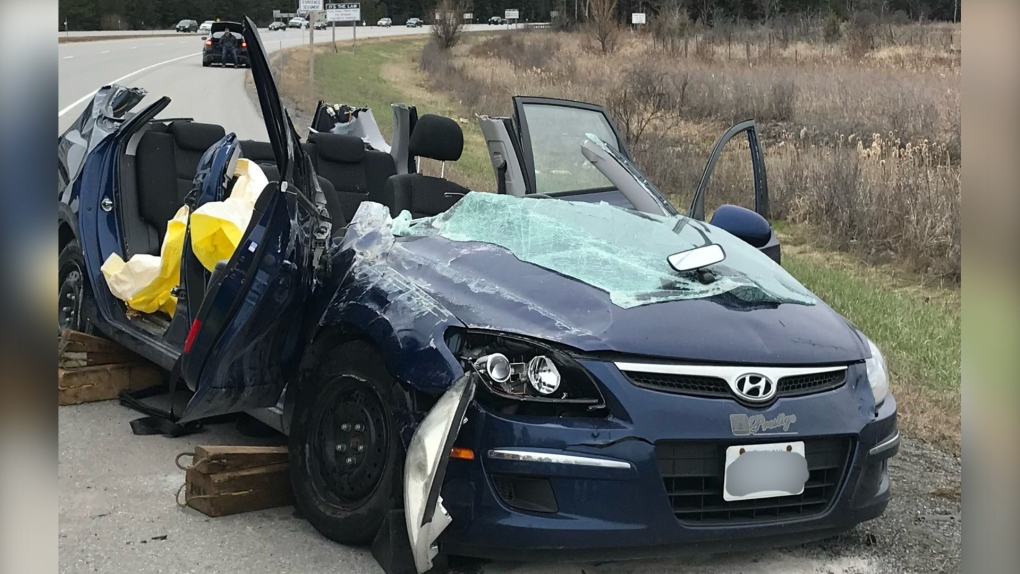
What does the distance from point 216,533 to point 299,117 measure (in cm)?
1811

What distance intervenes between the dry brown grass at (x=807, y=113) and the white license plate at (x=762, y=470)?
8.73ft

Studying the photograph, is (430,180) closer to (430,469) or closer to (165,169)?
(165,169)

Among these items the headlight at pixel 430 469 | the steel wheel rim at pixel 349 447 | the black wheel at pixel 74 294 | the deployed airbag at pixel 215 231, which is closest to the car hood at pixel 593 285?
the headlight at pixel 430 469

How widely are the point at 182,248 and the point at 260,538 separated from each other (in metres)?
1.83

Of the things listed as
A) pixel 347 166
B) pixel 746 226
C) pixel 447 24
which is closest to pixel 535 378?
pixel 746 226

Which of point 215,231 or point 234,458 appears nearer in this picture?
point 234,458

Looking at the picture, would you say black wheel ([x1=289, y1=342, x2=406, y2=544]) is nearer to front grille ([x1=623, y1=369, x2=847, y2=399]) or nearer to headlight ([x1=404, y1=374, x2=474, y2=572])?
headlight ([x1=404, y1=374, x2=474, y2=572])

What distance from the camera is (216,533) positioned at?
12.3 ft

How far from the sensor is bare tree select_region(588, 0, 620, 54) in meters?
35.3

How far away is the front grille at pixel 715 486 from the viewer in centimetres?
308

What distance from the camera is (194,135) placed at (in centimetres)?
613

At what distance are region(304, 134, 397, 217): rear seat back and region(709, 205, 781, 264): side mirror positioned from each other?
102 inches

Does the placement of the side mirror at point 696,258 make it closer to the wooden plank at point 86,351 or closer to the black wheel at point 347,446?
the black wheel at point 347,446

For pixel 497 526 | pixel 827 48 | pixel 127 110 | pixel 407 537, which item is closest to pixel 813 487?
pixel 497 526
